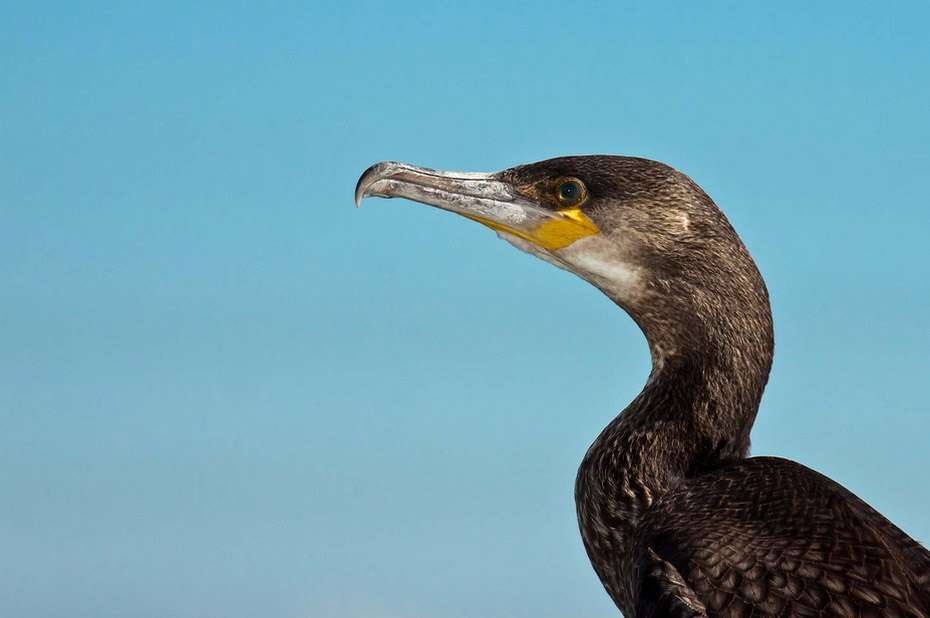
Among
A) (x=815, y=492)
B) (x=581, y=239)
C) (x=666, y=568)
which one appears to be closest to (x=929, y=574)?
(x=815, y=492)

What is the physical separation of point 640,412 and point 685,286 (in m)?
0.70

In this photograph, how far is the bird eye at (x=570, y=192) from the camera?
22.4ft

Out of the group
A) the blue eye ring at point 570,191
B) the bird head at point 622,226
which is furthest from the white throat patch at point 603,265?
the blue eye ring at point 570,191

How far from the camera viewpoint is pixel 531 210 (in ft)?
22.9

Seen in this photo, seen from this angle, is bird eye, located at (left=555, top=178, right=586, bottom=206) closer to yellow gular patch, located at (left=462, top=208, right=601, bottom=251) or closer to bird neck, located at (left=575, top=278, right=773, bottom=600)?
yellow gular patch, located at (left=462, top=208, right=601, bottom=251)

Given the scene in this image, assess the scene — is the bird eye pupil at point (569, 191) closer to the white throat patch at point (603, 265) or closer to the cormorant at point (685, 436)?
the cormorant at point (685, 436)

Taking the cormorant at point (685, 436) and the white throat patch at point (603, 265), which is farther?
the white throat patch at point (603, 265)

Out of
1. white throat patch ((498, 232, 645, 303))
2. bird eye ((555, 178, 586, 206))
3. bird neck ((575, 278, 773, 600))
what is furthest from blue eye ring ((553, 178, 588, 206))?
bird neck ((575, 278, 773, 600))

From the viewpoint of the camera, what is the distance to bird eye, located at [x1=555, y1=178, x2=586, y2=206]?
683 cm

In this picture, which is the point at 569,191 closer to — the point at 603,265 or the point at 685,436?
the point at 603,265

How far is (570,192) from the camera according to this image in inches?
271

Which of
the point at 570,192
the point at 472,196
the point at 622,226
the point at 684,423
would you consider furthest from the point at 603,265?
the point at 684,423

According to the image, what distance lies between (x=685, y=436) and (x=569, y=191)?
4.95 ft

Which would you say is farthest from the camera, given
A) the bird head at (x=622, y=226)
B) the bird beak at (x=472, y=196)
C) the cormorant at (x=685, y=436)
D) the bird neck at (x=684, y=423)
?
the bird beak at (x=472, y=196)
